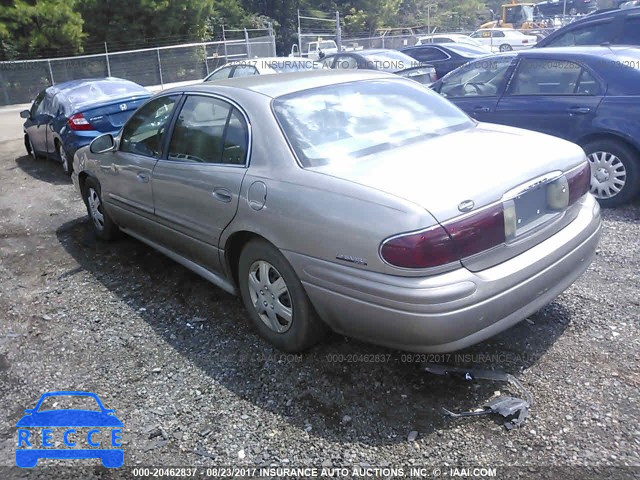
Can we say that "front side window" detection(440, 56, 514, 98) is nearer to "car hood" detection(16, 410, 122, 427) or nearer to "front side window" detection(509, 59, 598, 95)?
"front side window" detection(509, 59, 598, 95)

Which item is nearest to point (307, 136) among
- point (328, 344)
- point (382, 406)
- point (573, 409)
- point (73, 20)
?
point (328, 344)

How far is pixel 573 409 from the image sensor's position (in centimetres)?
286

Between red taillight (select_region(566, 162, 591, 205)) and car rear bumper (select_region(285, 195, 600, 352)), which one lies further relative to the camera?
red taillight (select_region(566, 162, 591, 205))

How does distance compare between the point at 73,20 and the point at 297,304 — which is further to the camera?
the point at 73,20

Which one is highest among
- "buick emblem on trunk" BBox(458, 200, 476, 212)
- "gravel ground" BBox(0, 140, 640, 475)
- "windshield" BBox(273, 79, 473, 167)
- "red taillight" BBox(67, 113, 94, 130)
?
"windshield" BBox(273, 79, 473, 167)

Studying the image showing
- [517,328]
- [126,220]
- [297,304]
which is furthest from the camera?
[126,220]

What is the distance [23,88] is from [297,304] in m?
21.2

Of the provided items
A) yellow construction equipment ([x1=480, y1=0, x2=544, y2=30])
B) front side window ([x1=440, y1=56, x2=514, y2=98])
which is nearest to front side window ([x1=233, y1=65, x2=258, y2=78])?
front side window ([x1=440, y1=56, x2=514, y2=98])

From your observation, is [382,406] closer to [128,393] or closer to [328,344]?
[328,344]

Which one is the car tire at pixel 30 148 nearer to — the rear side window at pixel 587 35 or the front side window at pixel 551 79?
the front side window at pixel 551 79

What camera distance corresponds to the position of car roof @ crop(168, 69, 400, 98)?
12.4 ft

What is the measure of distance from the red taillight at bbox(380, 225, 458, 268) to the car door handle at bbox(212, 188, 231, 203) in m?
1.24

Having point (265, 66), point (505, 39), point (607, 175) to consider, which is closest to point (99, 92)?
point (265, 66)

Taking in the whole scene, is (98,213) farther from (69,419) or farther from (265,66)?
(265,66)
